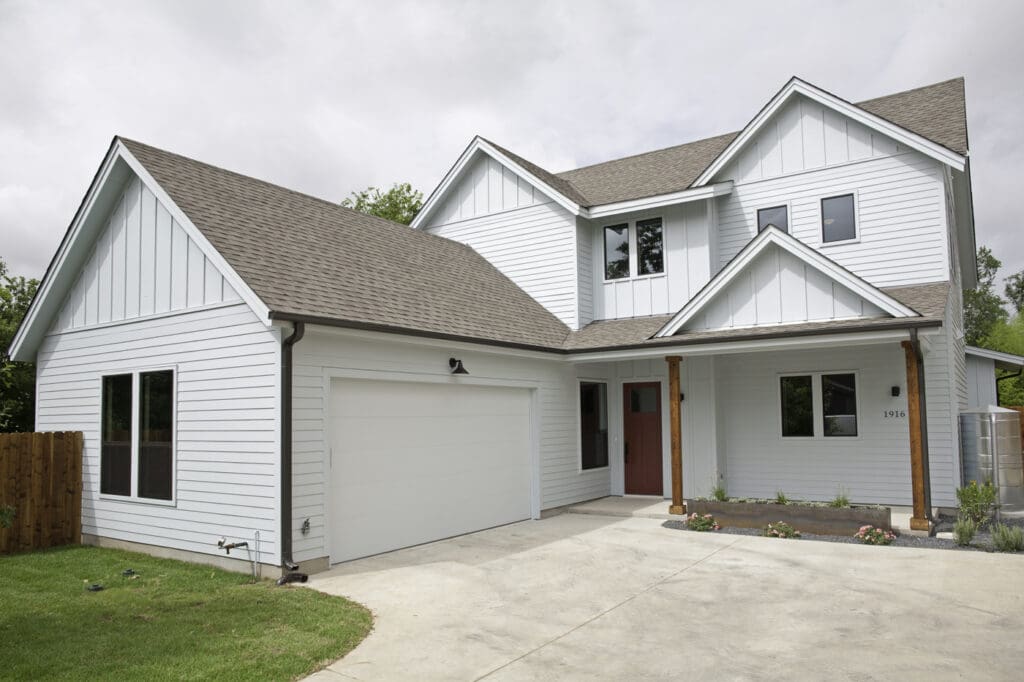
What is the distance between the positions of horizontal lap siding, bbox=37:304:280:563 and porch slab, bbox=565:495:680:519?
648 cm

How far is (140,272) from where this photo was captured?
1030 cm

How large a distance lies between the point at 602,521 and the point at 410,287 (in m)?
5.11

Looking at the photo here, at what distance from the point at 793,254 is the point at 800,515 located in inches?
159

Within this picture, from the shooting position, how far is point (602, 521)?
12.1 metres

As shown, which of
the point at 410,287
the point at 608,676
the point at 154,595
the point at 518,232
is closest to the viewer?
the point at 608,676

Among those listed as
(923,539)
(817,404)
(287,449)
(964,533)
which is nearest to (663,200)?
(817,404)

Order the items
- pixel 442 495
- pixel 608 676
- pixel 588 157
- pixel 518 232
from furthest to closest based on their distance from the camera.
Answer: pixel 588 157
pixel 518 232
pixel 442 495
pixel 608 676

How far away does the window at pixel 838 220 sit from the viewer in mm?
13438

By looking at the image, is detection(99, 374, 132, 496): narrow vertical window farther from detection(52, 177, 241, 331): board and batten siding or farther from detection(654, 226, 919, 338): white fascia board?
detection(654, 226, 919, 338): white fascia board

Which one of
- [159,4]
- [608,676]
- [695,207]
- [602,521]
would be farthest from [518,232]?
[608,676]

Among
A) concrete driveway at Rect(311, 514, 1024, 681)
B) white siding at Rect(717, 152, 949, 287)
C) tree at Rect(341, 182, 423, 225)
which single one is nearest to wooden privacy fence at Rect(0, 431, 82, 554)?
concrete driveway at Rect(311, 514, 1024, 681)

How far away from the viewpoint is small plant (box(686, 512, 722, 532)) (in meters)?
11.1

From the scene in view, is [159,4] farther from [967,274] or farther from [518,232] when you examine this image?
[967,274]

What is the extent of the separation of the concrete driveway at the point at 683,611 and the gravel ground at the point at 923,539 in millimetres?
357
